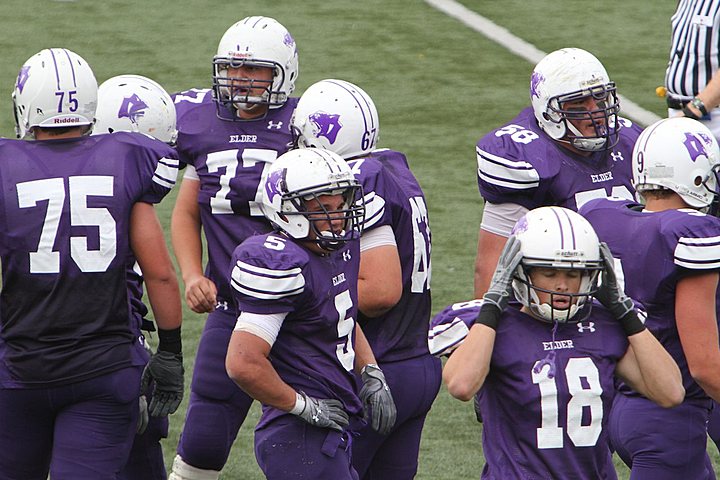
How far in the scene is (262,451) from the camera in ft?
12.2

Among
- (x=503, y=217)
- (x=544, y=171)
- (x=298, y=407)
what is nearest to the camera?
(x=298, y=407)

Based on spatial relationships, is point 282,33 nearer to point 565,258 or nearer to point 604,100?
point 604,100

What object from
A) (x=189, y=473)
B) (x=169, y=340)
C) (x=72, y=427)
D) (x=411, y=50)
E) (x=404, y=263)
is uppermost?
(x=404, y=263)

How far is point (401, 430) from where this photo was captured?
4316mm

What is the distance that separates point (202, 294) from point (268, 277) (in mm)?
1180

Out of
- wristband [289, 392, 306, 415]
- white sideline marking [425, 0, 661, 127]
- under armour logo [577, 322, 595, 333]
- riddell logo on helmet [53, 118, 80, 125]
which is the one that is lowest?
white sideline marking [425, 0, 661, 127]

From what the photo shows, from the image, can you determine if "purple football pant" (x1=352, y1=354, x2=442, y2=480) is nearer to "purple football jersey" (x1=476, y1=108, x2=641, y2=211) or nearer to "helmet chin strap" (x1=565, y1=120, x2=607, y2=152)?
"purple football jersey" (x1=476, y1=108, x2=641, y2=211)

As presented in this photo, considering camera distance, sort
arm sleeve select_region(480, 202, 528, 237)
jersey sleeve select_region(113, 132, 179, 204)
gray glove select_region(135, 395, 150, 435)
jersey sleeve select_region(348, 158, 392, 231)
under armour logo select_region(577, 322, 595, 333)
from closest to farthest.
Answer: under armour logo select_region(577, 322, 595, 333) < jersey sleeve select_region(113, 132, 179, 204) < jersey sleeve select_region(348, 158, 392, 231) < gray glove select_region(135, 395, 150, 435) < arm sleeve select_region(480, 202, 528, 237)

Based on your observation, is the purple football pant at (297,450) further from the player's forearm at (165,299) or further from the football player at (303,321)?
the player's forearm at (165,299)

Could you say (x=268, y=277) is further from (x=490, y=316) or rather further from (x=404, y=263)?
(x=404, y=263)

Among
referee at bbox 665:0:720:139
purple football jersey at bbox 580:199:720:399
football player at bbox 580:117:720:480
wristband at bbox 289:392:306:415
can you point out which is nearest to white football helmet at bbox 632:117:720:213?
football player at bbox 580:117:720:480

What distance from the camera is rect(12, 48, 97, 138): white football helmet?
3.92 m

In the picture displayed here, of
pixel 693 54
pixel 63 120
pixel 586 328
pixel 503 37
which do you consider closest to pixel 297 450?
pixel 586 328

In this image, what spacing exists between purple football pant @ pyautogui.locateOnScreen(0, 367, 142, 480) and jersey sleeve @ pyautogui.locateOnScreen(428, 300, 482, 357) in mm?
966
